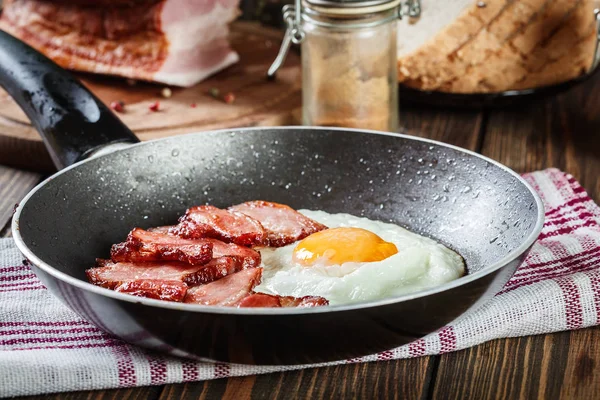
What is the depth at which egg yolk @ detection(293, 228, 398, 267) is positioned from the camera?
5.41 feet

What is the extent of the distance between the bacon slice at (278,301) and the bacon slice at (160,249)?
210mm

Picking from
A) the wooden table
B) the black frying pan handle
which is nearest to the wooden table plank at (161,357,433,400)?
the wooden table

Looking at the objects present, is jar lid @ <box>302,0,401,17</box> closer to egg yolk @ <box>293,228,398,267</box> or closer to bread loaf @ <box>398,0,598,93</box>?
bread loaf @ <box>398,0,598,93</box>

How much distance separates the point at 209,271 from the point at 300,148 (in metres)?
0.60

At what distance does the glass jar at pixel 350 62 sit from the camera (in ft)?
7.73

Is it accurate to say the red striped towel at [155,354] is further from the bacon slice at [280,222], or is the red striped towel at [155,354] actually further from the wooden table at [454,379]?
the bacon slice at [280,222]

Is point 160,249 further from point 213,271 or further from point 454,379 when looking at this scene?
point 454,379

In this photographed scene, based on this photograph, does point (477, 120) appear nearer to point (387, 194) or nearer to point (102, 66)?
point (387, 194)

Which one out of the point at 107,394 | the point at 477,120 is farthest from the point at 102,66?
the point at 107,394

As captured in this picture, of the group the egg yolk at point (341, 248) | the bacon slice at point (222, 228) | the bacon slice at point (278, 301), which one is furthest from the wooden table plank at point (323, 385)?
the bacon slice at point (222, 228)

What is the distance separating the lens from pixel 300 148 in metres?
2.10

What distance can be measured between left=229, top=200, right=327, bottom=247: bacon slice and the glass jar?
0.62 meters

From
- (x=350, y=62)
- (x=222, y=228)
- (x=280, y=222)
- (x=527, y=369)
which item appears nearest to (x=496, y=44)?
(x=350, y=62)

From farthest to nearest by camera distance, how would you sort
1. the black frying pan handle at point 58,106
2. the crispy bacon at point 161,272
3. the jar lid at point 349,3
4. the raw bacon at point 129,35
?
the raw bacon at point 129,35 → the jar lid at point 349,3 → the black frying pan handle at point 58,106 → the crispy bacon at point 161,272
